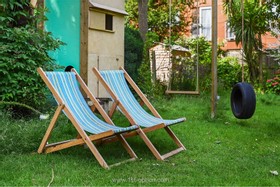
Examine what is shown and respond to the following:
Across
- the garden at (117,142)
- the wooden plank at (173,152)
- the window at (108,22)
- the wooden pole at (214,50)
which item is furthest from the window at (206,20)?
the wooden plank at (173,152)

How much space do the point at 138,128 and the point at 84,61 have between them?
4312 millimetres

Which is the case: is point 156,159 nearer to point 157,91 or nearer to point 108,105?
point 108,105

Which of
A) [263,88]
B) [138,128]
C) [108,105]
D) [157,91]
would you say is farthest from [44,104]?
[263,88]

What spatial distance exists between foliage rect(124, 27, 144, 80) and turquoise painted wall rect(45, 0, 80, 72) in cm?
213

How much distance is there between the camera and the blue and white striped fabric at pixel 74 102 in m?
4.79

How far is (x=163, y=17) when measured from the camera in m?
21.5

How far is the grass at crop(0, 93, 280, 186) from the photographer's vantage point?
389cm

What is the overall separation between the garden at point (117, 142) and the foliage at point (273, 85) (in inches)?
158

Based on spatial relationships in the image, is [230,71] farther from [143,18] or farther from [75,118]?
[75,118]

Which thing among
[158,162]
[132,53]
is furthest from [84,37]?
[158,162]

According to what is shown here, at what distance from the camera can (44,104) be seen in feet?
23.4

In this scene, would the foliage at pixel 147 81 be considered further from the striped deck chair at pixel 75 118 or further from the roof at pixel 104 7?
the striped deck chair at pixel 75 118

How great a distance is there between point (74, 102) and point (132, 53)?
239 inches

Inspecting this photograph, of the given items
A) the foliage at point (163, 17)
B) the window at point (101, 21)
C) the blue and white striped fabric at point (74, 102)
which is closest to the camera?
the blue and white striped fabric at point (74, 102)
